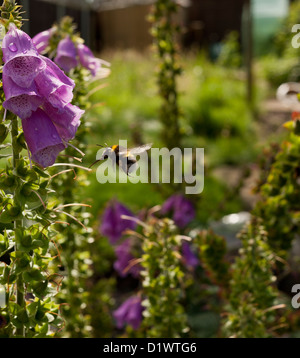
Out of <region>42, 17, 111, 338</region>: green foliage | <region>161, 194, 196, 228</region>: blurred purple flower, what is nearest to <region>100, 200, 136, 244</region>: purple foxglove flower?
<region>161, 194, 196, 228</region>: blurred purple flower

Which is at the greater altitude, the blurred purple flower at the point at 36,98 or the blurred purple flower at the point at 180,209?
the blurred purple flower at the point at 36,98

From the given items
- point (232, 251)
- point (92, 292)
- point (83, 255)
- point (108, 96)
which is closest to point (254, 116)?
point (108, 96)

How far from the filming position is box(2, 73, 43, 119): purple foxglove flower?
78cm

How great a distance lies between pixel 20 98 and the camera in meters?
0.81

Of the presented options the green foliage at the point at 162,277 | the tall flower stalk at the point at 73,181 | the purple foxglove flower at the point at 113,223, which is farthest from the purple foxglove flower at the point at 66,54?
the purple foxglove flower at the point at 113,223

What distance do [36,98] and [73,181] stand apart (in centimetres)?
61

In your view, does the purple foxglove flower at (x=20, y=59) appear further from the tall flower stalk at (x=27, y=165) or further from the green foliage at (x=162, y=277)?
the green foliage at (x=162, y=277)

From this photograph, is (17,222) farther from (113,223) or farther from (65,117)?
(113,223)

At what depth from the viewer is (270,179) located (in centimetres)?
155

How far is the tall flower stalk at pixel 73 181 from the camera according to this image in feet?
4.58

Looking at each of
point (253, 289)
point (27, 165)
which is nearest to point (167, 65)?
point (253, 289)

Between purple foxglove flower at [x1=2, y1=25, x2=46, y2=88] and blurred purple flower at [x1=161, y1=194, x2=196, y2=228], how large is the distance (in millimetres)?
1367
